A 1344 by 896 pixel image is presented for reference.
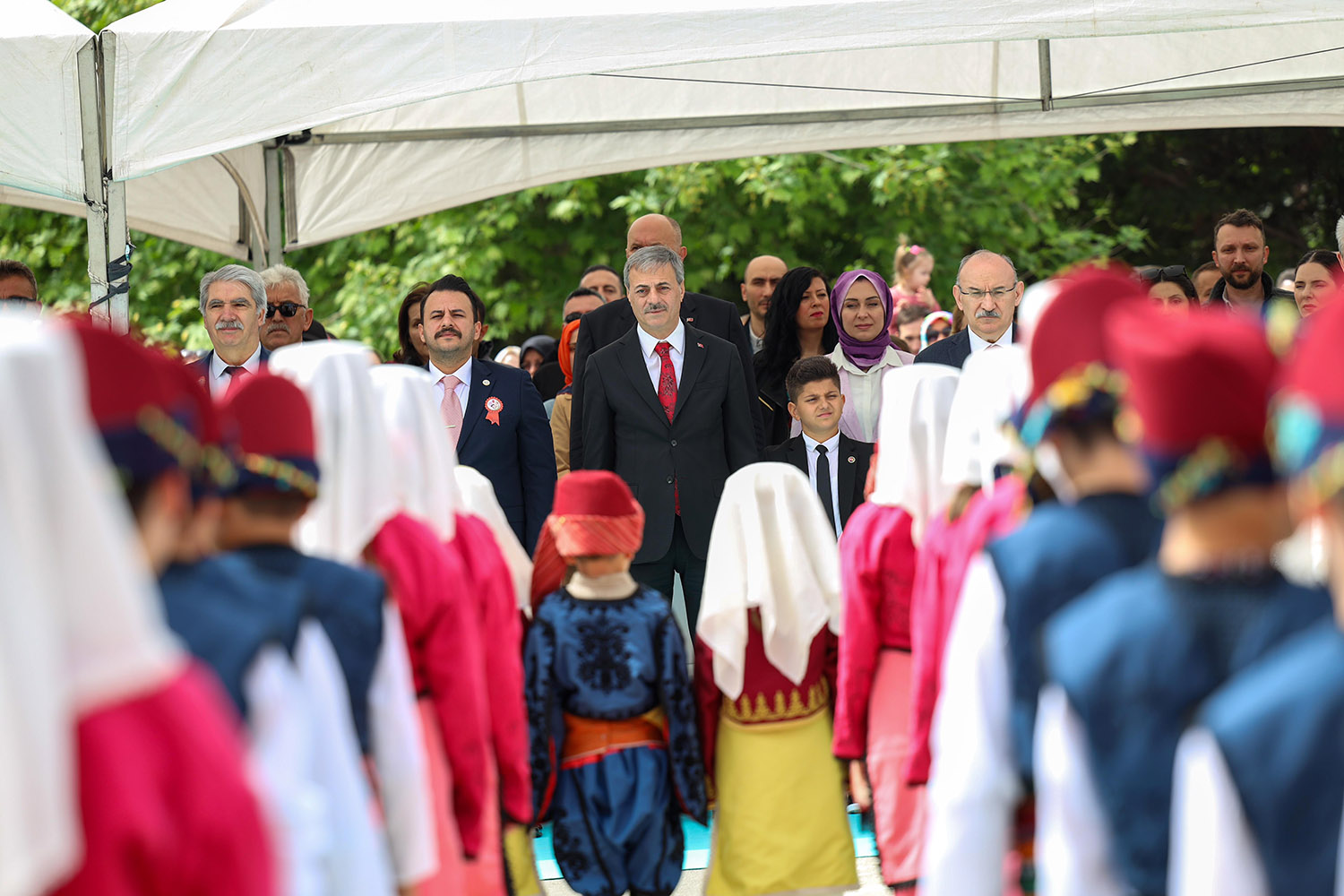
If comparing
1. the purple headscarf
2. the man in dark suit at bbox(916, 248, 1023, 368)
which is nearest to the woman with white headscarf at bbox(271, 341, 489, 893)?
the man in dark suit at bbox(916, 248, 1023, 368)

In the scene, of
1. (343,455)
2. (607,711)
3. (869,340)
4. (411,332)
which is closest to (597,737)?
(607,711)

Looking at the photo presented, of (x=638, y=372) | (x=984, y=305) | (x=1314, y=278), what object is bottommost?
(x=638, y=372)

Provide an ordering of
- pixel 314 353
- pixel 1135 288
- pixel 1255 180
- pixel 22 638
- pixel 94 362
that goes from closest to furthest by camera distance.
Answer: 1. pixel 22 638
2. pixel 94 362
3. pixel 1135 288
4. pixel 314 353
5. pixel 1255 180

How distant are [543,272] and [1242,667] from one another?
43.9 ft

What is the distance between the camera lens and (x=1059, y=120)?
8.80m

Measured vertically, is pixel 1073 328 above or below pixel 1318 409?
above

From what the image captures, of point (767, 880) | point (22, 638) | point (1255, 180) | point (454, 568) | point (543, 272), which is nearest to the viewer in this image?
point (22, 638)

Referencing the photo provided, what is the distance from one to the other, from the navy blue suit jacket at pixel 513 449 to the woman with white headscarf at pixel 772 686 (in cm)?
175

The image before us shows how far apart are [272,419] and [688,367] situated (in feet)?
13.1

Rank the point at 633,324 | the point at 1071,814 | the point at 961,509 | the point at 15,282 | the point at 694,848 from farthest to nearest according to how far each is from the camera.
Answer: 1. the point at 15,282
2. the point at 633,324
3. the point at 694,848
4. the point at 961,509
5. the point at 1071,814

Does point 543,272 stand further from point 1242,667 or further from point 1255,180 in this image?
point 1242,667

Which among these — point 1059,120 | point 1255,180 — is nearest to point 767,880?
point 1059,120

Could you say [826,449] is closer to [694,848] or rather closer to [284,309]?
[694,848]

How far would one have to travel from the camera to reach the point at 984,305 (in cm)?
677
